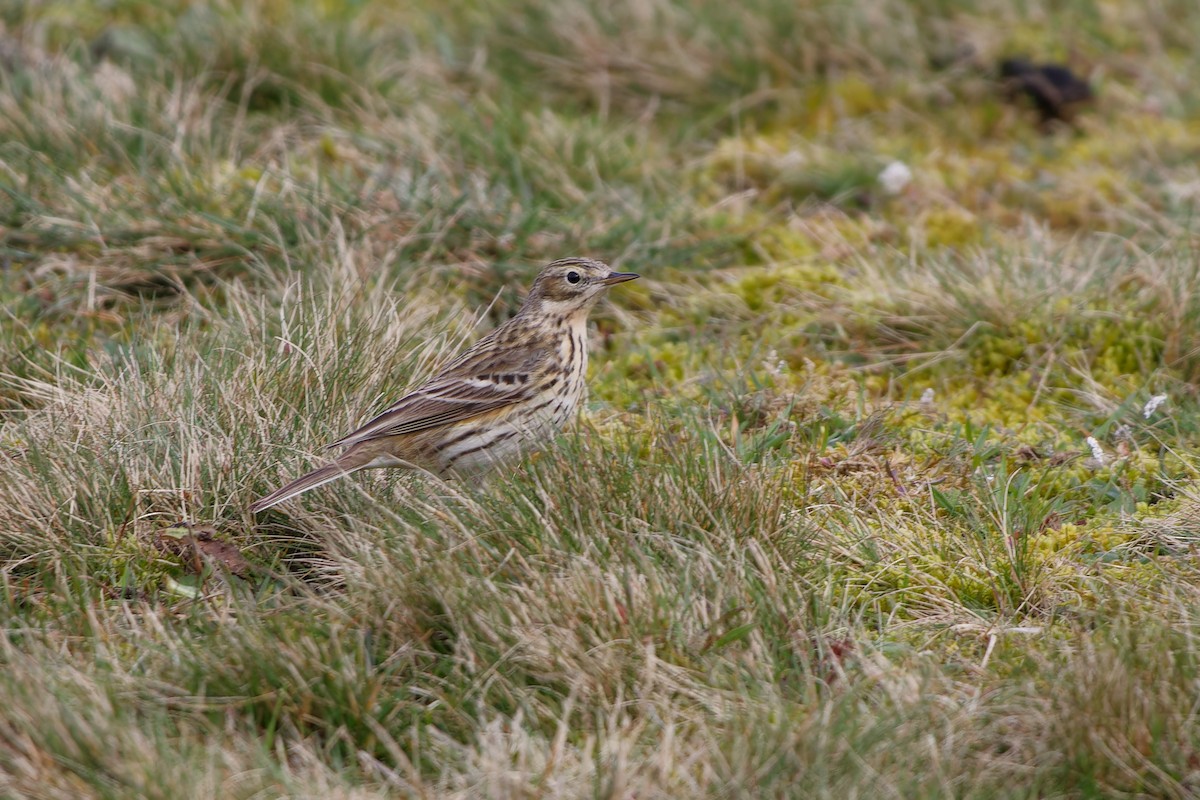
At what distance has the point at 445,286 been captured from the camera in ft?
23.6

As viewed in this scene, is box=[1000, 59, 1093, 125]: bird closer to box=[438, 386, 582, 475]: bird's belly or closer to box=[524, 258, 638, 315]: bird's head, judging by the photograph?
box=[524, 258, 638, 315]: bird's head

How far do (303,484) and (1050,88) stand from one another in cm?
623

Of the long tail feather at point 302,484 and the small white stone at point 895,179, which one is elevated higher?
the long tail feather at point 302,484

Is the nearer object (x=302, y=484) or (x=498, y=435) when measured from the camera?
(x=302, y=484)

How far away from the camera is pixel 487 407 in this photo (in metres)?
5.73

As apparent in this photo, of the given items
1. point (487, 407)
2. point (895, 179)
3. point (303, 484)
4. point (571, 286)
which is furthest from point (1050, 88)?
point (303, 484)

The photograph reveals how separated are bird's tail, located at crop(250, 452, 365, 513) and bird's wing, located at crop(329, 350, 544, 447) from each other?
1.04ft

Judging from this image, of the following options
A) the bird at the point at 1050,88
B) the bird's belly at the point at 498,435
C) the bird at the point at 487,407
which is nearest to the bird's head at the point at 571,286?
the bird at the point at 487,407

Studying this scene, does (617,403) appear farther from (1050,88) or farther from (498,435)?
(1050,88)

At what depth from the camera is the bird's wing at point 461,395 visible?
217 inches

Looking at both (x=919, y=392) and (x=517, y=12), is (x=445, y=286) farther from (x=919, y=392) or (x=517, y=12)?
(x=517, y=12)

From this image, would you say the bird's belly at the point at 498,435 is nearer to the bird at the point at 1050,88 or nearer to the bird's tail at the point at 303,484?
the bird's tail at the point at 303,484

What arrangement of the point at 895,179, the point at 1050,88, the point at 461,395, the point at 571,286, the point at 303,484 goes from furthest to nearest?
the point at 1050,88
the point at 895,179
the point at 571,286
the point at 461,395
the point at 303,484

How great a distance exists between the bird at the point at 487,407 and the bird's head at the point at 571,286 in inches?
2.1
